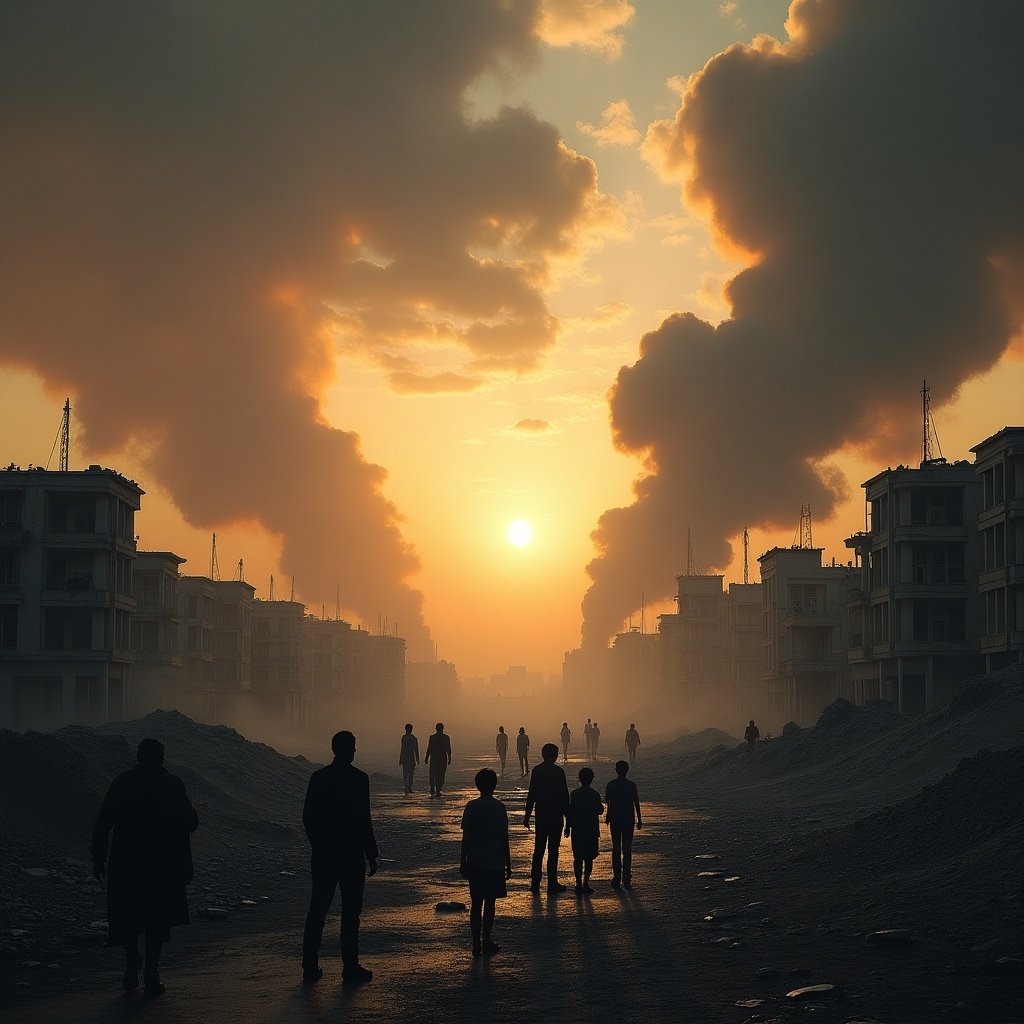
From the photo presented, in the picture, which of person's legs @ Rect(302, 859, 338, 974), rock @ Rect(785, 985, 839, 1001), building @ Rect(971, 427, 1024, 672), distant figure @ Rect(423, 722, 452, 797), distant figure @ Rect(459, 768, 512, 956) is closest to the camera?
rock @ Rect(785, 985, 839, 1001)

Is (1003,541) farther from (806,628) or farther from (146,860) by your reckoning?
(146,860)

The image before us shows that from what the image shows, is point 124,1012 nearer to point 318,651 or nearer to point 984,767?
point 984,767

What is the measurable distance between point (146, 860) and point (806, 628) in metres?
86.0

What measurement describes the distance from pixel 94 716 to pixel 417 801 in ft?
124

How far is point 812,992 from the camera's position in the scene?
10.2 meters

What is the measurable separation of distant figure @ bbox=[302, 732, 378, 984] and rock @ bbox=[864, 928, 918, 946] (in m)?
5.11

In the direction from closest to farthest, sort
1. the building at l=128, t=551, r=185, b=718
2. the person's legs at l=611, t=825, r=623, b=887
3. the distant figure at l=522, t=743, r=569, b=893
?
the distant figure at l=522, t=743, r=569, b=893 → the person's legs at l=611, t=825, r=623, b=887 → the building at l=128, t=551, r=185, b=718

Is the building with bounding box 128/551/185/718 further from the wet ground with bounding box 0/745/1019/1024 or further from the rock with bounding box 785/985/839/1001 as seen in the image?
the rock with bounding box 785/985/839/1001

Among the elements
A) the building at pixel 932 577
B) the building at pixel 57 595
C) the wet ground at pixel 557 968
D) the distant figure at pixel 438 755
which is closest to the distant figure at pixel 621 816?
the wet ground at pixel 557 968

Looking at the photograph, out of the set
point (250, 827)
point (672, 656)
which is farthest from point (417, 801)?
point (672, 656)

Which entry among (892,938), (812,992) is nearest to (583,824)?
(892,938)

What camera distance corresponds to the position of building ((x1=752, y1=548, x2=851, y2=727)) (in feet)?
301

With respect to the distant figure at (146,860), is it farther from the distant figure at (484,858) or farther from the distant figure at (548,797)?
the distant figure at (548,797)

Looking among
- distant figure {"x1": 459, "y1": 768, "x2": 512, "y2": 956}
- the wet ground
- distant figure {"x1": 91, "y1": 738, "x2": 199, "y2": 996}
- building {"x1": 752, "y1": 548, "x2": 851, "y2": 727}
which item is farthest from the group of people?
building {"x1": 752, "y1": 548, "x2": 851, "y2": 727}
